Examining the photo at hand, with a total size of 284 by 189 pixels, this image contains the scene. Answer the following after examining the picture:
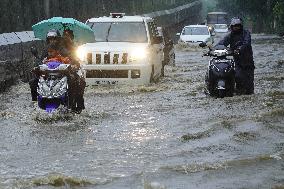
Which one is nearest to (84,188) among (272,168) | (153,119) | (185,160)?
(185,160)

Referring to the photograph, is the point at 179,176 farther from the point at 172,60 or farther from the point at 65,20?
the point at 172,60

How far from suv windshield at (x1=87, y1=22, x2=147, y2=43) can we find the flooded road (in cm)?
194

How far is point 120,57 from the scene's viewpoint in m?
15.1

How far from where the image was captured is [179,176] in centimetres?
692

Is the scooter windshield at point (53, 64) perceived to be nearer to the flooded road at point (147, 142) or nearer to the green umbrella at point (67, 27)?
the flooded road at point (147, 142)

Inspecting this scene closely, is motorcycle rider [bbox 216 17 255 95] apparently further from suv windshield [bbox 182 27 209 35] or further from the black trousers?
suv windshield [bbox 182 27 209 35]

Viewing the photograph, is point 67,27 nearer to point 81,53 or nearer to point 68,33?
point 68,33

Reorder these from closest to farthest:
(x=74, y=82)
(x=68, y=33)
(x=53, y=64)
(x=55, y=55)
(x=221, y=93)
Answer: (x=53, y=64)
(x=74, y=82)
(x=55, y=55)
(x=68, y=33)
(x=221, y=93)

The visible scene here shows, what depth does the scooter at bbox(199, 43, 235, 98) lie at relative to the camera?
12.9 metres

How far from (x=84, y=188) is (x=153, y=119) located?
4.66 m

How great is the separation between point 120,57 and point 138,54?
465 mm

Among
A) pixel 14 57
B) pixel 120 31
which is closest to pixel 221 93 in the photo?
pixel 120 31

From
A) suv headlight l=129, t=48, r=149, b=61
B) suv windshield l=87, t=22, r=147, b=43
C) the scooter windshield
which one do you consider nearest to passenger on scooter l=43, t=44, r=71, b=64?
the scooter windshield

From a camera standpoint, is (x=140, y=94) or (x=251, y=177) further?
(x=140, y=94)
